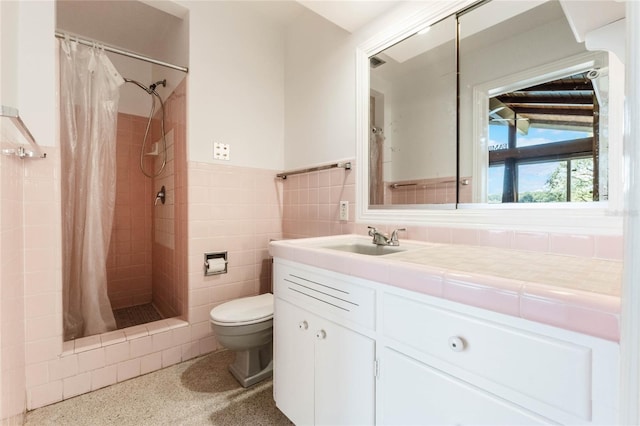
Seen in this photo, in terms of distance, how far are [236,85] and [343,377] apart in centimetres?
202

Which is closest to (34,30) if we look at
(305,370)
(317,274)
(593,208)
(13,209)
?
(13,209)

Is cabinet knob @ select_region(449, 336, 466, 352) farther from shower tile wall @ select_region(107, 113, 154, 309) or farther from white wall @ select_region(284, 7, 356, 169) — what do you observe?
shower tile wall @ select_region(107, 113, 154, 309)

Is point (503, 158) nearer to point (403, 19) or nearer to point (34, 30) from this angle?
point (403, 19)

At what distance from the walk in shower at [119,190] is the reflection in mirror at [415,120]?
4.34ft

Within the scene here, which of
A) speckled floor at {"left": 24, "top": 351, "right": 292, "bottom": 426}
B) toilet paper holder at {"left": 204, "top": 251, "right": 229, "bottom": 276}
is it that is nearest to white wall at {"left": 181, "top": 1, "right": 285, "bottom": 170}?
toilet paper holder at {"left": 204, "top": 251, "right": 229, "bottom": 276}

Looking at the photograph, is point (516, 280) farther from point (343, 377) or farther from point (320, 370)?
point (320, 370)

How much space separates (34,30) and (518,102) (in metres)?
2.44

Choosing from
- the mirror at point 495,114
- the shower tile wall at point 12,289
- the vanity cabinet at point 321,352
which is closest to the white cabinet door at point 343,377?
the vanity cabinet at point 321,352

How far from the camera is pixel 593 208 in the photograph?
957mm

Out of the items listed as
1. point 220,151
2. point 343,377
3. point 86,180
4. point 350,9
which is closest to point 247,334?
point 343,377

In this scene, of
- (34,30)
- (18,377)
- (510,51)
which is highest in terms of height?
(34,30)

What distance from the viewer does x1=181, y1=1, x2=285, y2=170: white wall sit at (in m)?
1.84

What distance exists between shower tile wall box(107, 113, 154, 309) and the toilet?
1532 mm

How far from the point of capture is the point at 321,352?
39.9 inches
